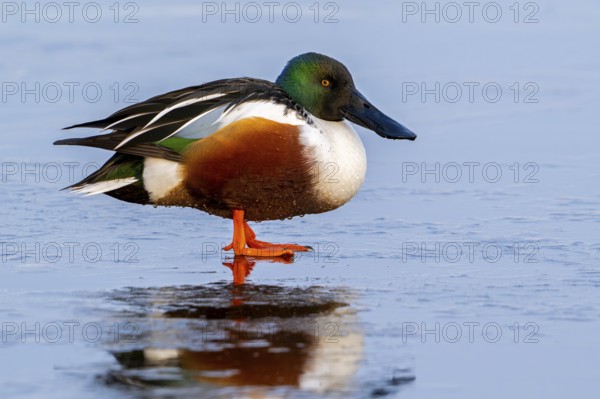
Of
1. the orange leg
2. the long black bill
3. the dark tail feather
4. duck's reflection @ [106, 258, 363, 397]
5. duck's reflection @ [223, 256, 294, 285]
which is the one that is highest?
the long black bill

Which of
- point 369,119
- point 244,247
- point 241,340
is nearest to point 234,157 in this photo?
point 244,247

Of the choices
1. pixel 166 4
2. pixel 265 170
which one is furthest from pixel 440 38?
pixel 265 170

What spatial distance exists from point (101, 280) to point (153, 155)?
909mm

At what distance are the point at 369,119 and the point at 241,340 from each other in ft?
7.76

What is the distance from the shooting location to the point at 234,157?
6242 mm

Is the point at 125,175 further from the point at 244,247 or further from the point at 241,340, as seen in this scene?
the point at 241,340

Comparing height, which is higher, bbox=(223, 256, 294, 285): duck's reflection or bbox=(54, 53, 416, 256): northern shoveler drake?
bbox=(54, 53, 416, 256): northern shoveler drake

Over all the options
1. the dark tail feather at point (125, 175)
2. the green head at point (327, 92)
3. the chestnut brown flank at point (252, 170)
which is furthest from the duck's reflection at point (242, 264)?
the green head at point (327, 92)

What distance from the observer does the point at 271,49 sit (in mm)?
10219

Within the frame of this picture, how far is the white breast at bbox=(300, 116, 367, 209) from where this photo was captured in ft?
20.4

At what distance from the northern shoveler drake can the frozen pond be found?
0.25 metres

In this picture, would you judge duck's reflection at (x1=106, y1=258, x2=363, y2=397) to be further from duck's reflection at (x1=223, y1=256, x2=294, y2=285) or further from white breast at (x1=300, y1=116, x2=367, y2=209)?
white breast at (x1=300, y1=116, x2=367, y2=209)

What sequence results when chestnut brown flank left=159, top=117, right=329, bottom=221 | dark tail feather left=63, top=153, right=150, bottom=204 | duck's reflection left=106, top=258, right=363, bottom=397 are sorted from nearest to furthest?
duck's reflection left=106, top=258, right=363, bottom=397 → chestnut brown flank left=159, top=117, right=329, bottom=221 → dark tail feather left=63, top=153, right=150, bottom=204

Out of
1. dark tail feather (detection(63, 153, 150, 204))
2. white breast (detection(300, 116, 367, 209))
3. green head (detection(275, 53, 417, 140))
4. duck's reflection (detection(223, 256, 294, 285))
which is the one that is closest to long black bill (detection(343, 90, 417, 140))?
green head (detection(275, 53, 417, 140))
